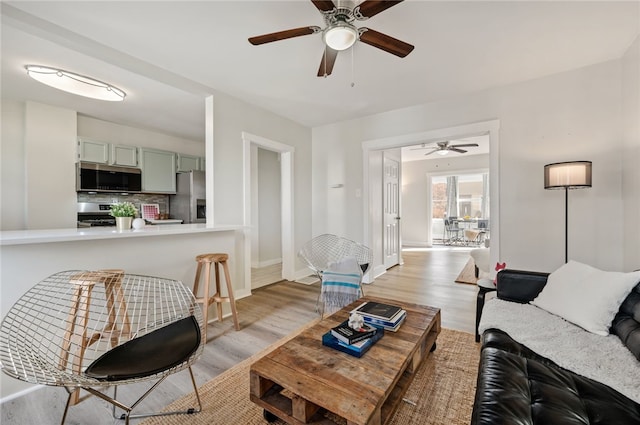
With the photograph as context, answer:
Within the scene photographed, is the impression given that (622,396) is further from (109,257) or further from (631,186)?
(109,257)

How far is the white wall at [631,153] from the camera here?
234 cm

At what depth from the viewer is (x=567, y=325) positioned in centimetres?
162

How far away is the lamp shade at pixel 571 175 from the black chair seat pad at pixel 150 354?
3.28m

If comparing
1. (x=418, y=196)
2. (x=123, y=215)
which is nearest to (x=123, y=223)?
(x=123, y=215)

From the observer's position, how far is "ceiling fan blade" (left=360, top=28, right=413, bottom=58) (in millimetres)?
1858

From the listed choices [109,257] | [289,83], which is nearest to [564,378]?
[109,257]

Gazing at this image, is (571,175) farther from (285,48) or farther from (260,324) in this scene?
(260,324)

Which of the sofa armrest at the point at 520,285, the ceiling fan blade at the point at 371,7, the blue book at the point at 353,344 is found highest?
the ceiling fan blade at the point at 371,7

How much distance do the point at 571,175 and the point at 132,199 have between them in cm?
626

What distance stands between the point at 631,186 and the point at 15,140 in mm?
6978

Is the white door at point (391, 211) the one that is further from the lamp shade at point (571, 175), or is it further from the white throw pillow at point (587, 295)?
the white throw pillow at point (587, 295)

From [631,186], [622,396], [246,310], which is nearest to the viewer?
[622,396]

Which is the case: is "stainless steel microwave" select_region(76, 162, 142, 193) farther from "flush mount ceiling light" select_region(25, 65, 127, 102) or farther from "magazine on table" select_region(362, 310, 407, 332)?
"magazine on table" select_region(362, 310, 407, 332)

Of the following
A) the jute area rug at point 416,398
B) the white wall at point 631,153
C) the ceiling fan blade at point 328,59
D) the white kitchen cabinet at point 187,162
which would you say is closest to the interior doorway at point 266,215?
the white kitchen cabinet at point 187,162
